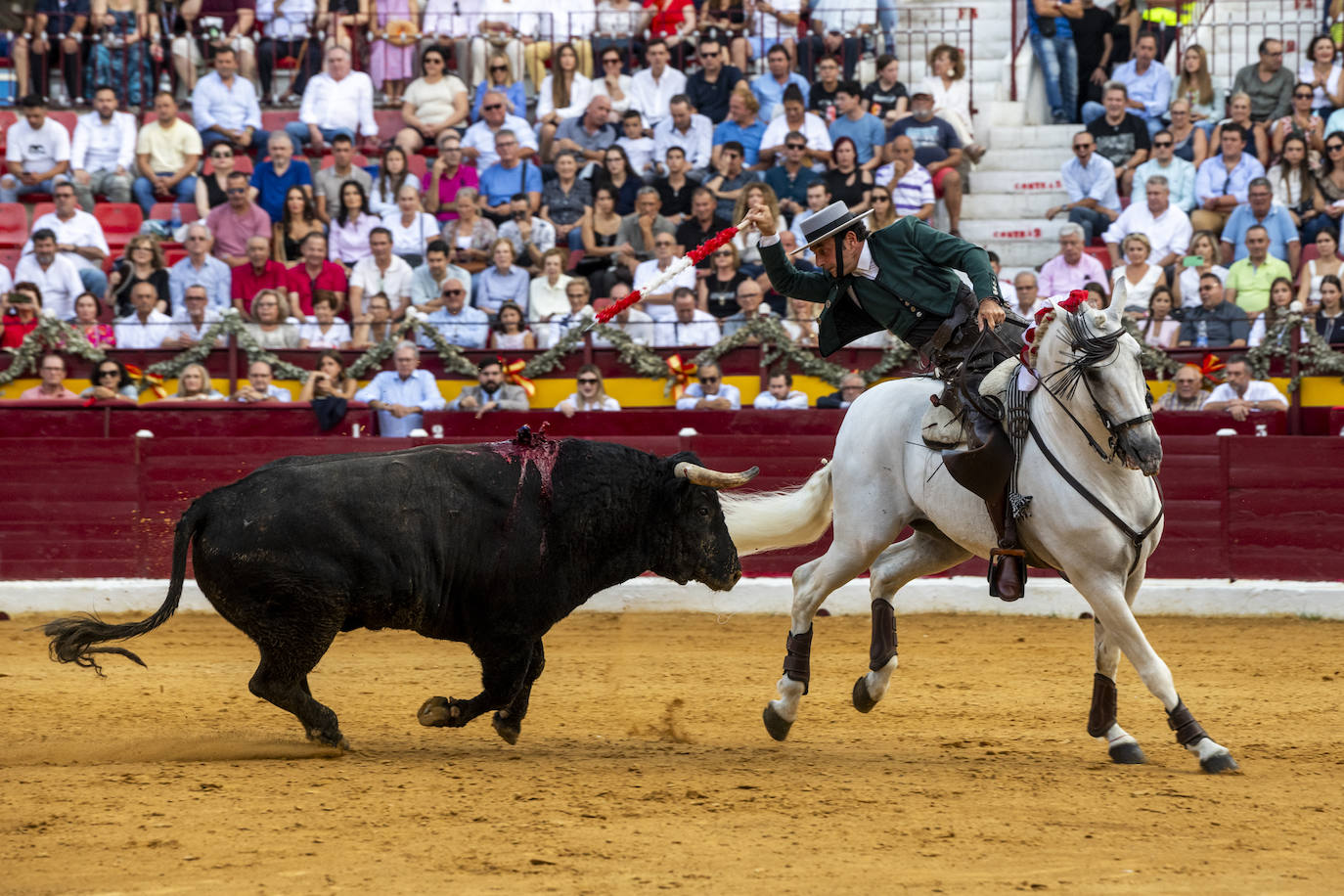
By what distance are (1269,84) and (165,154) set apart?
10.1 m

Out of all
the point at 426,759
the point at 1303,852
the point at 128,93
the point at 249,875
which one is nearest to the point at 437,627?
the point at 426,759

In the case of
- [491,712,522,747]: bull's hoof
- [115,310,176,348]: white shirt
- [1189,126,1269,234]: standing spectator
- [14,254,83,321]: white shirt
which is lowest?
[491,712,522,747]: bull's hoof

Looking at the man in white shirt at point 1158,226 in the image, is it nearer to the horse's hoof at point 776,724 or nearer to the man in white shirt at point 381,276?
the man in white shirt at point 381,276

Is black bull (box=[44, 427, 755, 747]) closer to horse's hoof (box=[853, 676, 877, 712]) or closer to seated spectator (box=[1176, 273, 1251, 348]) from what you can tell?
horse's hoof (box=[853, 676, 877, 712])

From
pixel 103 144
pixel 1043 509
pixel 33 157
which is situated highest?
pixel 103 144

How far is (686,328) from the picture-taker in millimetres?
12242

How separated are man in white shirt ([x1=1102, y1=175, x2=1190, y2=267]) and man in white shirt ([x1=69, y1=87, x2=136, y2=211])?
8937 millimetres

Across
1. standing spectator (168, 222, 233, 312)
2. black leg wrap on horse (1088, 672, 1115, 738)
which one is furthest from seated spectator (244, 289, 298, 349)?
black leg wrap on horse (1088, 672, 1115, 738)

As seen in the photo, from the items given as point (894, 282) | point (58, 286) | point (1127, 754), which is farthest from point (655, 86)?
point (1127, 754)

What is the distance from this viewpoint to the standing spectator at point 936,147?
13.9 metres

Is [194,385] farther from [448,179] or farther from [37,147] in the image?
[37,147]

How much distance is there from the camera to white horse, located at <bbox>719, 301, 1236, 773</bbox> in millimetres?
5906

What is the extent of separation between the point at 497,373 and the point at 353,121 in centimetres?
454

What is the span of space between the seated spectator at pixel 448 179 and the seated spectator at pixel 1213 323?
6.22 metres
